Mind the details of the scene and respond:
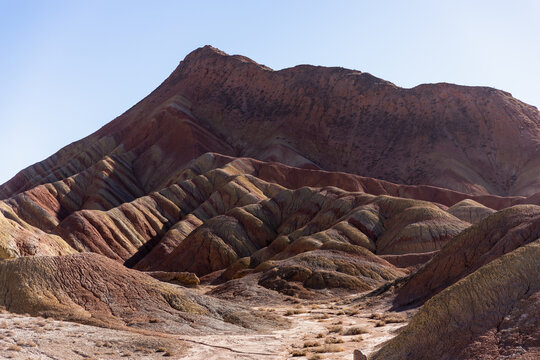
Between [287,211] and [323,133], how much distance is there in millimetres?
50061

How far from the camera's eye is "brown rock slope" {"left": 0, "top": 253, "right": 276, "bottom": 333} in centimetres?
2389

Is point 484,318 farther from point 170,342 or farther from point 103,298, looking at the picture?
point 103,298

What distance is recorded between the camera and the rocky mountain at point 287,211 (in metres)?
Answer: 23.8

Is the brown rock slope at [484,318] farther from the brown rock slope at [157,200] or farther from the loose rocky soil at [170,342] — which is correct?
the brown rock slope at [157,200]

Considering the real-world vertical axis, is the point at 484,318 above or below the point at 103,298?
below

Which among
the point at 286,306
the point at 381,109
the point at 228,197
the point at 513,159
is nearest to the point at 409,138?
the point at 381,109

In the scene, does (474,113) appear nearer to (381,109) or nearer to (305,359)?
(381,109)

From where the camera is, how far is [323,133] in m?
126

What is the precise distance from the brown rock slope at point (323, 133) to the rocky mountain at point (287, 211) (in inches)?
14.8

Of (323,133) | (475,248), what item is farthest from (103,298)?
(323,133)

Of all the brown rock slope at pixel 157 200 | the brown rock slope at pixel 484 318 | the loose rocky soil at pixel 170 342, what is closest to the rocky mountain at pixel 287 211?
the brown rock slope at pixel 484 318

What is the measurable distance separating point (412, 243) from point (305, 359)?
4346 cm

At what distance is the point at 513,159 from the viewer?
113 metres

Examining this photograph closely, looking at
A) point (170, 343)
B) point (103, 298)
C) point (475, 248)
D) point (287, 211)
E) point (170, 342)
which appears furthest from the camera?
point (287, 211)
